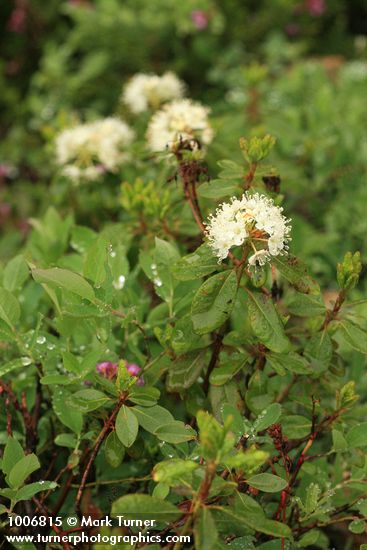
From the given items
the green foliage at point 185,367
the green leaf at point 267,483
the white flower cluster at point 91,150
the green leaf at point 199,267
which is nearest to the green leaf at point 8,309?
the green foliage at point 185,367

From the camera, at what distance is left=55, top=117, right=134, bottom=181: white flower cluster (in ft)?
7.97

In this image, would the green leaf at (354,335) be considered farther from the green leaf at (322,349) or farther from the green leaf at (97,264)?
the green leaf at (97,264)

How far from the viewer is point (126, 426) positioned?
1286 millimetres

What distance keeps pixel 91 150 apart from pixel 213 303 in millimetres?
1276

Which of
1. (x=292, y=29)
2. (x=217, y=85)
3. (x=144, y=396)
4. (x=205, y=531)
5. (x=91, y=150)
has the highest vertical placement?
(x=292, y=29)

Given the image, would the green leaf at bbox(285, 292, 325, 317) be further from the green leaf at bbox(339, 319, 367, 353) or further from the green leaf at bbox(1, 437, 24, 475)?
the green leaf at bbox(1, 437, 24, 475)

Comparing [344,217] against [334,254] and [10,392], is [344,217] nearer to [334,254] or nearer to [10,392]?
[334,254]

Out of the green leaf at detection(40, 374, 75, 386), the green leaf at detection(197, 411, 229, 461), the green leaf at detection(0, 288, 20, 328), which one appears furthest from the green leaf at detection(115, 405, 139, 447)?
the green leaf at detection(0, 288, 20, 328)

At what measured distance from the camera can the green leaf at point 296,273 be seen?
1344 millimetres

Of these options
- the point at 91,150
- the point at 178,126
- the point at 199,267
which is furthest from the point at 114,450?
the point at 91,150

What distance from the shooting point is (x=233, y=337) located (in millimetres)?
1489

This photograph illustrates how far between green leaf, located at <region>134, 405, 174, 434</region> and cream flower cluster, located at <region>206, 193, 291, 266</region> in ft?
1.11

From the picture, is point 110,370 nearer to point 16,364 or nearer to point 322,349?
point 16,364

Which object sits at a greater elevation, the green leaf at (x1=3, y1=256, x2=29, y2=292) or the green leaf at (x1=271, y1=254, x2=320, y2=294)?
the green leaf at (x1=3, y1=256, x2=29, y2=292)
